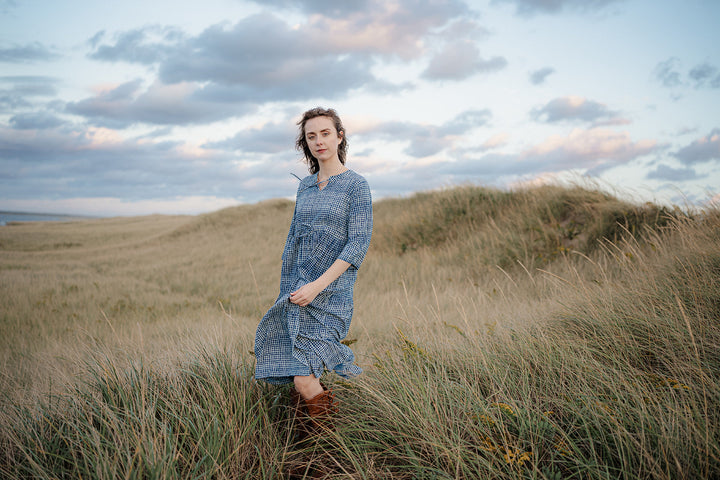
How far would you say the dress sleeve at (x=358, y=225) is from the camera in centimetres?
250

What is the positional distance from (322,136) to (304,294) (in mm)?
1114

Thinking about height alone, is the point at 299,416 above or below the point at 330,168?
below

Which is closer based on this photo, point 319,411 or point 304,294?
point 304,294

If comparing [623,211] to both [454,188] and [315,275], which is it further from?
[315,275]

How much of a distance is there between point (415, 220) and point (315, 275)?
9.70m

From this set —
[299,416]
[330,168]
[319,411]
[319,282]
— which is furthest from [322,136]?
[299,416]

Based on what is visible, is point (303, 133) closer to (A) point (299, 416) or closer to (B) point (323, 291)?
(B) point (323, 291)

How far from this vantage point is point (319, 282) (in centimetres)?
237

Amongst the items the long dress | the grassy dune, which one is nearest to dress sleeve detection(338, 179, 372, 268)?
the long dress

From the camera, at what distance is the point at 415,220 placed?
12086 millimetres

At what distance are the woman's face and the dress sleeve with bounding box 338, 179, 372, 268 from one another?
1.10 feet

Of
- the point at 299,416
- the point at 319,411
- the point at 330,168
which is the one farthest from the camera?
the point at 330,168

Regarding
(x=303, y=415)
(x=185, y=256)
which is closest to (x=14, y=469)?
(x=303, y=415)

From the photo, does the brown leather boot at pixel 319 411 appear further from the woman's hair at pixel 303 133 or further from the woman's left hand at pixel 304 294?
the woman's hair at pixel 303 133
